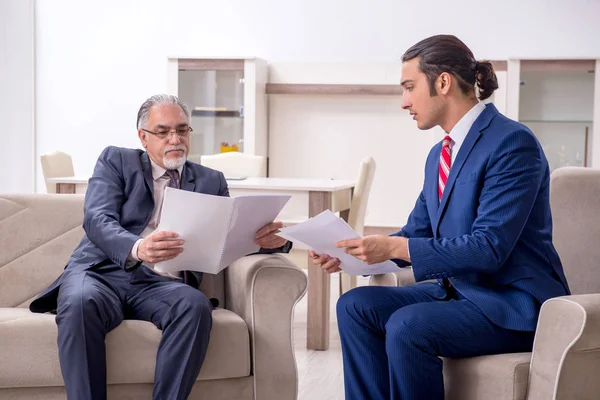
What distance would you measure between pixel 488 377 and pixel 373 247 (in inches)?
16.0

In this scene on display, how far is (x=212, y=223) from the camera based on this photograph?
7.06 feet

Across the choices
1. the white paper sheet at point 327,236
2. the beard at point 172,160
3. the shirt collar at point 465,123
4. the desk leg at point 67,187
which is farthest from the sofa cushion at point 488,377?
the desk leg at point 67,187

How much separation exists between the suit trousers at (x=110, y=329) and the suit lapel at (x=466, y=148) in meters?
0.73

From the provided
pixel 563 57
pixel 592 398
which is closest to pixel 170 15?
pixel 563 57

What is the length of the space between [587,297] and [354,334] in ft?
1.95

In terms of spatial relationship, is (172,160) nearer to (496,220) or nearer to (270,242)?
(270,242)

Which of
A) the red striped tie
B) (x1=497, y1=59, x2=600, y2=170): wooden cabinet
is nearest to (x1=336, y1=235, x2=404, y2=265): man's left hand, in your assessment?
the red striped tie

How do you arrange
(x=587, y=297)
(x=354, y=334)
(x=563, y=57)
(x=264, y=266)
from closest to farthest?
(x=587, y=297) < (x=354, y=334) < (x=264, y=266) < (x=563, y=57)

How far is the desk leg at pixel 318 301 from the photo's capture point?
3.74 meters

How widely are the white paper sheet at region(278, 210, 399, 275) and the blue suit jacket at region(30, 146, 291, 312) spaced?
42cm

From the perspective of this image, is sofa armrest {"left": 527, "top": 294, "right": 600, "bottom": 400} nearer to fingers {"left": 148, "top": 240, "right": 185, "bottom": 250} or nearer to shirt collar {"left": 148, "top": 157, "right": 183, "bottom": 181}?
fingers {"left": 148, "top": 240, "right": 185, "bottom": 250}

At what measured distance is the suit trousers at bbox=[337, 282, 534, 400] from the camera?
6.31 ft

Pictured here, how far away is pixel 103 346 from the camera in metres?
2.17

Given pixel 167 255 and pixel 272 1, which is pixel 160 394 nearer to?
pixel 167 255
